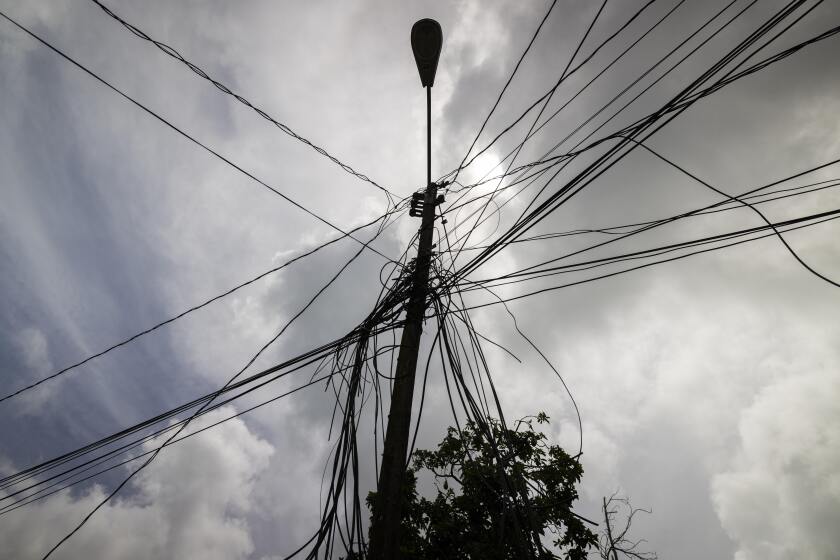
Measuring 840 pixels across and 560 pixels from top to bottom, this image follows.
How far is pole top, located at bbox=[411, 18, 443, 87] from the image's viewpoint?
3.33 metres

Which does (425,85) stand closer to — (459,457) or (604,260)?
(604,260)

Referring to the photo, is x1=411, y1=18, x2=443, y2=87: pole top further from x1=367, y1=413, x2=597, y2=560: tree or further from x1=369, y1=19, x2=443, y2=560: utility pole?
x1=367, y1=413, x2=597, y2=560: tree

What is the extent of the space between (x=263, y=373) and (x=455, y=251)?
220cm

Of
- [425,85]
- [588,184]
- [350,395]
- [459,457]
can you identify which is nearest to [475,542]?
[459,457]

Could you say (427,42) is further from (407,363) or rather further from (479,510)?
(479,510)

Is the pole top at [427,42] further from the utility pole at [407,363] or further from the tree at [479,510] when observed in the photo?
the tree at [479,510]

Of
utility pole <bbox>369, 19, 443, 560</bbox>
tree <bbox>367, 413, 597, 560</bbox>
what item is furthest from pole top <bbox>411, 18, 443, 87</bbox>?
tree <bbox>367, 413, 597, 560</bbox>

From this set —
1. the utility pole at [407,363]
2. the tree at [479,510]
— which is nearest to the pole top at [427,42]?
the utility pole at [407,363]

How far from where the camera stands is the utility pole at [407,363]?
7.00 ft

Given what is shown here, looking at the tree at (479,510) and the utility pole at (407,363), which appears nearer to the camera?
the utility pole at (407,363)

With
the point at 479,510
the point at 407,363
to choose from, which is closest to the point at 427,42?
the point at 407,363

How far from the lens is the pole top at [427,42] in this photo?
3.33 m

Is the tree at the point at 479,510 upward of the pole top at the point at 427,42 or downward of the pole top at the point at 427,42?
downward

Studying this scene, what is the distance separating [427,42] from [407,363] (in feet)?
9.57
